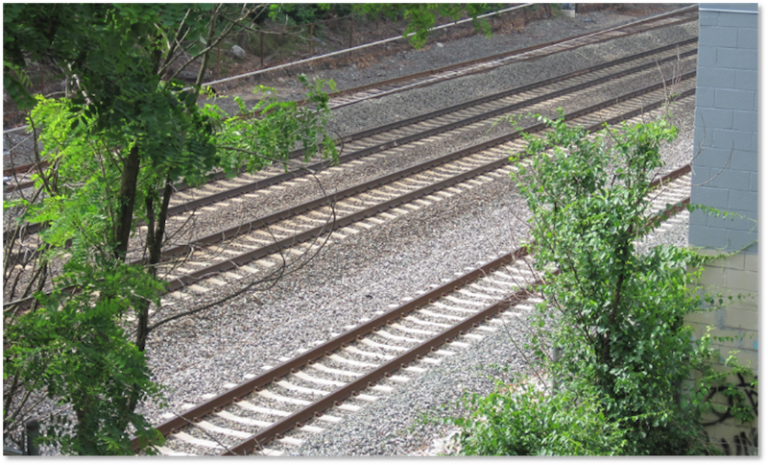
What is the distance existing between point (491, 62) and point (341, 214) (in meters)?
13.2

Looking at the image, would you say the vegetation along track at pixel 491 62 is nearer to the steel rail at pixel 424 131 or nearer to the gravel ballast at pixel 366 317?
the steel rail at pixel 424 131

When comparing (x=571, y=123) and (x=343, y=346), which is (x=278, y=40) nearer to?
(x=571, y=123)

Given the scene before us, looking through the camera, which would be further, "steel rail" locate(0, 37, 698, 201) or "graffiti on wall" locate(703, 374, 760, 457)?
"steel rail" locate(0, 37, 698, 201)

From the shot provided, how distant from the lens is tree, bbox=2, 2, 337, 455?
3.94 meters

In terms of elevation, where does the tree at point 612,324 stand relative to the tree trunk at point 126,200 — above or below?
below

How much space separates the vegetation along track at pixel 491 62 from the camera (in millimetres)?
20000

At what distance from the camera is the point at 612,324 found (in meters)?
6.44

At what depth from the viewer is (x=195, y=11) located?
4.33 meters

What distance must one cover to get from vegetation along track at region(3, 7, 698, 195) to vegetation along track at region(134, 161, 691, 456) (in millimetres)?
5826

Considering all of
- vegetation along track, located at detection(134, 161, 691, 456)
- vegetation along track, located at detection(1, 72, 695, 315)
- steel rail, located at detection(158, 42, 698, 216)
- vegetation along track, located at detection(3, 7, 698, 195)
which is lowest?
vegetation along track, located at detection(134, 161, 691, 456)

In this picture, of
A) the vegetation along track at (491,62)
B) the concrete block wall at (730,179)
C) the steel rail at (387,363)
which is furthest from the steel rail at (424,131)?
the concrete block wall at (730,179)

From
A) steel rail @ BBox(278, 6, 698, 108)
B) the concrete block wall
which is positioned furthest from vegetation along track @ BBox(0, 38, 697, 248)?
the concrete block wall

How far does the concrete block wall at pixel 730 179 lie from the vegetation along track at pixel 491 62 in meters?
9.66

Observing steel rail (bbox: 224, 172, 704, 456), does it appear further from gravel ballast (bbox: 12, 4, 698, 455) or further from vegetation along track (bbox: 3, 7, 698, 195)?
vegetation along track (bbox: 3, 7, 698, 195)
